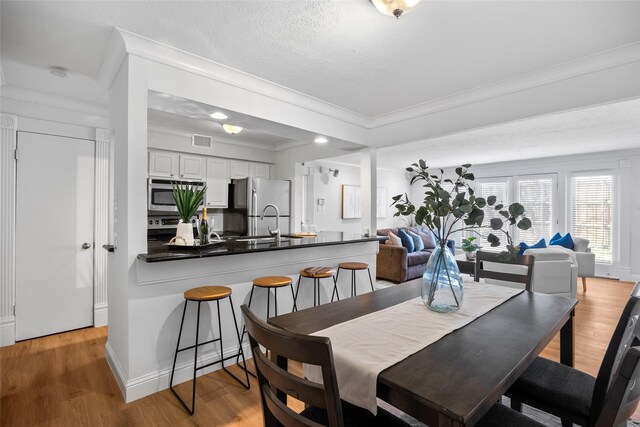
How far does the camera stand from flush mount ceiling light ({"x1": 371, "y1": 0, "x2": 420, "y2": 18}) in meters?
1.64

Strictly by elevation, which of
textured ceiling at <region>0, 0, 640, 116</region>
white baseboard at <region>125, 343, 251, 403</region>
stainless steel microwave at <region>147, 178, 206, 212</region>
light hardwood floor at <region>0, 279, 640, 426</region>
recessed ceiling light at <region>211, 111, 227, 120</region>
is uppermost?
textured ceiling at <region>0, 0, 640, 116</region>

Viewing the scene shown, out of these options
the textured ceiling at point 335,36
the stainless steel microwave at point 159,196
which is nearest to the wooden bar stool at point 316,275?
the textured ceiling at point 335,36

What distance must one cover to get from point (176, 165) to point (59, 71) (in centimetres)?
189

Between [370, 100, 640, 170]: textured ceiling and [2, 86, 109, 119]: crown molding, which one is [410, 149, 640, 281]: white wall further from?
[2, 86, 109, 119]: crown molding

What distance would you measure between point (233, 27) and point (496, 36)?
1.77 m

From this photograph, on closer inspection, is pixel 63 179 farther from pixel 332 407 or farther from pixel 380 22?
pixel 332 407

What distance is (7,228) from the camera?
291 centimetres

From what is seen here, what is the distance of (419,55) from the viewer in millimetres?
2336

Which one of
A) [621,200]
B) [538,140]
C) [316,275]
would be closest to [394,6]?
[316,275]

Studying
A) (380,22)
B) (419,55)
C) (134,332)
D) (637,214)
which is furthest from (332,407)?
(637,214)

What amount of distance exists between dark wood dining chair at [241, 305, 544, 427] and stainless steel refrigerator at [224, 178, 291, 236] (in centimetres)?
366

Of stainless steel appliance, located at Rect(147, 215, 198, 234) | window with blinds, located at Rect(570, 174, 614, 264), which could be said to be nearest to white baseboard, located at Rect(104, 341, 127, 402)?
stainless steel appliance, located at Rect(147, 215, 198, 234)

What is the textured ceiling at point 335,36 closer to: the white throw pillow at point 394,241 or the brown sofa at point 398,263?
the brown sofa at point 398,263

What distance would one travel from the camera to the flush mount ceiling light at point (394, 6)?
1645 mm
